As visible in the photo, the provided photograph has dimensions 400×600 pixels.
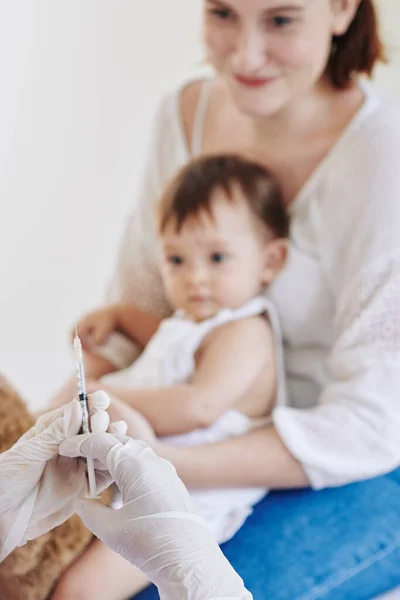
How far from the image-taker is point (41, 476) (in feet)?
2.08

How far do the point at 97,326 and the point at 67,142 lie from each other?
394mm

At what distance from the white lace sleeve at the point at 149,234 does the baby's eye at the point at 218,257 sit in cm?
23

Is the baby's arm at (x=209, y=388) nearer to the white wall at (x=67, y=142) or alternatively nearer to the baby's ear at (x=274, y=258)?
the baby's ear at (x=274, y=258)

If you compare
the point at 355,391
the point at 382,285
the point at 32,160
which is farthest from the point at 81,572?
the point at 32,160

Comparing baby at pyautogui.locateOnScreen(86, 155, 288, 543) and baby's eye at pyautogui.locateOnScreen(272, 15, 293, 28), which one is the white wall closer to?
baby at pyautogui.locateOnScreen(86, 155, 288, 543)

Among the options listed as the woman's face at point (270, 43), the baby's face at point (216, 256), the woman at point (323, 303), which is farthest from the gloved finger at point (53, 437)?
the woman's face at point (270, 43)

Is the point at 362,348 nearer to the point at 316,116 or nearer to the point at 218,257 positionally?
the point at 218,257

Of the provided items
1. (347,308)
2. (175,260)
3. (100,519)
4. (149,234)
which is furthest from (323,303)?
(100,519)

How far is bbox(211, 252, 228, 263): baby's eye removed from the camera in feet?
3.82

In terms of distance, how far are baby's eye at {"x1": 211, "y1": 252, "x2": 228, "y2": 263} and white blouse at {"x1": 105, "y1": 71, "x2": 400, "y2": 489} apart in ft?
0.36

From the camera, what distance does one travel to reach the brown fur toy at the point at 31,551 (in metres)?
0.71

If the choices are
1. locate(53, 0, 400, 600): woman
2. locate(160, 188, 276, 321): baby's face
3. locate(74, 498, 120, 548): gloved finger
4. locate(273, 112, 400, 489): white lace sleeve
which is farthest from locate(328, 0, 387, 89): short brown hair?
locate(74, 498, 120, 548): gloved finger

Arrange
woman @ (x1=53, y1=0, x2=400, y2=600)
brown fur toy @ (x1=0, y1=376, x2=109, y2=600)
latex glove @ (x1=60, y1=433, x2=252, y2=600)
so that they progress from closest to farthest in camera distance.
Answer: latex glove @ (x1=60, y1=433, x2=252, y2=600) → brown fur toy @ (x1=0, y1=376, x2=109, y2=600) → woman @ (x1=53, y1=0, x2=400, y2=600)

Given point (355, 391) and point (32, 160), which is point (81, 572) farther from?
point (32, 160)
